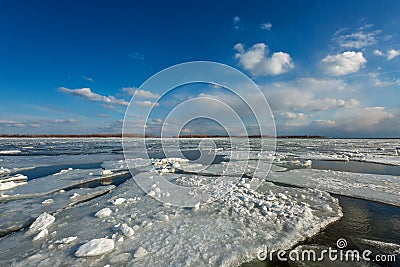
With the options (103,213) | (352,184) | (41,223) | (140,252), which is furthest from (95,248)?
(352,184)

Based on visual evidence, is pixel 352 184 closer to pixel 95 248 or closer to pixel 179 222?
pixel 179 222

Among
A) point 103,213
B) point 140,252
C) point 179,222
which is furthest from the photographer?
point 103,213

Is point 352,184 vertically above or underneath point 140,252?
above

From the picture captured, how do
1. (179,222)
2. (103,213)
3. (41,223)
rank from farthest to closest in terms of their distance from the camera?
1. (103,213)
2. (179,222)
3. (41,223)

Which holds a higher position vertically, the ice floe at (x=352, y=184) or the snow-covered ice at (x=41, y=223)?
the ice floe at (x=352, y=184)

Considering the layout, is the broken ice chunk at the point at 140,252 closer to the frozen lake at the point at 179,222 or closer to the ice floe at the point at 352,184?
the frozen lake at the point at 179,222

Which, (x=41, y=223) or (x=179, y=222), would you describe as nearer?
(x=41, y=223)

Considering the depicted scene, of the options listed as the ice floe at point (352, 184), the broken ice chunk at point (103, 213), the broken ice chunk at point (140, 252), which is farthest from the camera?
the ice floe at point (352, 184)

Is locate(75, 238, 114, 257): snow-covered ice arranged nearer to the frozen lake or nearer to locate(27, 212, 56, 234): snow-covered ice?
the frozen lake

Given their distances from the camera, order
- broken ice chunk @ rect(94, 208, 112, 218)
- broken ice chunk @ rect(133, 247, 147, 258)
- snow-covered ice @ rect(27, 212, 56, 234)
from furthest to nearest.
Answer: broken ice chunk @ rect(94, 208, 112, 218) < snow-covered ice @ rect(27, 212, 56, 234) < broken ice chunk @ rect(133, 247, 147, 258)

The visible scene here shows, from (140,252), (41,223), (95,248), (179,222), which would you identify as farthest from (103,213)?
(140,252)

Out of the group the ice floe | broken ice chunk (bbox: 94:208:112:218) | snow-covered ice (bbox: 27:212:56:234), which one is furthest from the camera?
the ice floe

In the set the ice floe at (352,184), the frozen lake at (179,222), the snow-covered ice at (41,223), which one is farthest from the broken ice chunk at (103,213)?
the ice floe at (352,184)

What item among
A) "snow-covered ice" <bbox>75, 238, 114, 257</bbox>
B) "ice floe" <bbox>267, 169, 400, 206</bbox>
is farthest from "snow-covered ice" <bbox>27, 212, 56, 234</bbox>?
"ice floe" <bbox>267, 169, 400, 206</bbox>
